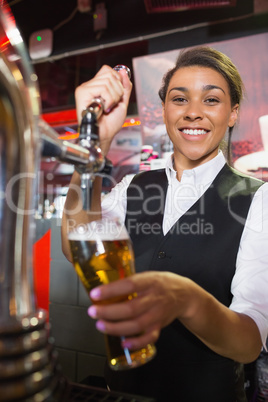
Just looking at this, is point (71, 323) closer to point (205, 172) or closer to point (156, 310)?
point (205, 172)

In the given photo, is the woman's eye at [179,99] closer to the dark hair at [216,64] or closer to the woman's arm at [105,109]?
the dark hair at [216,64]

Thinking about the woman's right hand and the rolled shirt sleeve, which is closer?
the woman's right hand

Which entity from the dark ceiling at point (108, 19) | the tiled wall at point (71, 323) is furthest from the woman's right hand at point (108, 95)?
the dark ceiling at point (108, 19)

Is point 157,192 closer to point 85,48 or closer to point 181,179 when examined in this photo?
point 181,179

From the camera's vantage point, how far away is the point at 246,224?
4.24 ft

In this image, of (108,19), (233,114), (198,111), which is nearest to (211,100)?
(198,111)

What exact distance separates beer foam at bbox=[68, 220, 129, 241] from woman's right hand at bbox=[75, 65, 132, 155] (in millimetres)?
271

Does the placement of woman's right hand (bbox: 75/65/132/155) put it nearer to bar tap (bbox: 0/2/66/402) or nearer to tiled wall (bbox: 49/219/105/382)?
bar tap (bbox: 0/2/66/402)

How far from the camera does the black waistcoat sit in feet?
4.20

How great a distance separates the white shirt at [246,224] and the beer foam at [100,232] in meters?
0.53

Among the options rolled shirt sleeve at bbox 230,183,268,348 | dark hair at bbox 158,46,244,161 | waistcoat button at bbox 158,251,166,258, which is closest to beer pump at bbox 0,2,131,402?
rolled shirt sleeve at bbox 230,183,268,348

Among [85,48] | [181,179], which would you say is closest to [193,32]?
[85,48]

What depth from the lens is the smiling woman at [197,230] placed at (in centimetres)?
90

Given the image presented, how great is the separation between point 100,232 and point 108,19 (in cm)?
379
